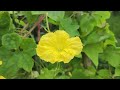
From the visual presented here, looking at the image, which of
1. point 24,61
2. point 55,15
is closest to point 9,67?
point 24,61

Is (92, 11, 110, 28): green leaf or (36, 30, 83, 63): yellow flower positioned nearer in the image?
(36, 30, 83, 63): yellow flower

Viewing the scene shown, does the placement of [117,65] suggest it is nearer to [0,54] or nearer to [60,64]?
[60,64]

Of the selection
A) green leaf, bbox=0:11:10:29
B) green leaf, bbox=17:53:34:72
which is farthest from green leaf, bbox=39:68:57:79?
green leaf, bbox=0:11:10:29

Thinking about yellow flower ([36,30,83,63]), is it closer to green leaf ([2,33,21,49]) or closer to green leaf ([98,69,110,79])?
green leaf ([2,33,21,49])

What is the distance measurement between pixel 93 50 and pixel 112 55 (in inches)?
2.2

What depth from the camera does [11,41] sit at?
677 mm

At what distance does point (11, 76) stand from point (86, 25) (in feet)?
0.66

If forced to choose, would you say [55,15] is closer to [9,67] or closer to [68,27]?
[68,27]

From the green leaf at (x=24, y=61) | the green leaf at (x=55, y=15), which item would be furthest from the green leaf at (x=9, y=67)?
the green leaf at (x=55, y=15)

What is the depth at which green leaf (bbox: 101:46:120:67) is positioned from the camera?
2.53ft

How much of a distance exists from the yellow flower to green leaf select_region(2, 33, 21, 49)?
0.18 feet

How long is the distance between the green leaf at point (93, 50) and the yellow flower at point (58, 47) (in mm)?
88

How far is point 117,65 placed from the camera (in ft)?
2.54
